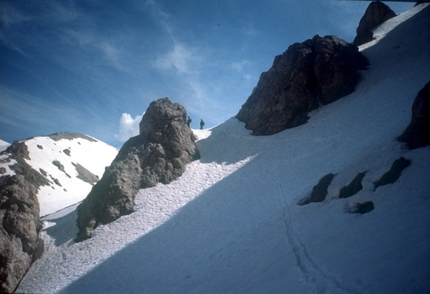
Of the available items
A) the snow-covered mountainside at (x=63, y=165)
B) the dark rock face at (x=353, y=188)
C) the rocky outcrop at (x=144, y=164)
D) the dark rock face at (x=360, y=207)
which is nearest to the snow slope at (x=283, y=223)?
the dark rock face at (x=360, y=207)

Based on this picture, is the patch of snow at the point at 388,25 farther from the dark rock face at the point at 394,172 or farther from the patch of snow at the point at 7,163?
the patch of snow at the point at 7,163

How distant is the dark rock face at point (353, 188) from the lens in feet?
34.5

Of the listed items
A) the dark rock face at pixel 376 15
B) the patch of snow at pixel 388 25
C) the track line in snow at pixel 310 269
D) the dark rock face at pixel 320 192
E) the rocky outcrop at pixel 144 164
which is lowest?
the track line in snow at pixel 310 269

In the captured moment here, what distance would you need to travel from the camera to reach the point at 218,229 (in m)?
14.5

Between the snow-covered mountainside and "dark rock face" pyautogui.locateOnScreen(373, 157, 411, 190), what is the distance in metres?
45.8

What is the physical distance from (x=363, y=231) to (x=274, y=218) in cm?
552

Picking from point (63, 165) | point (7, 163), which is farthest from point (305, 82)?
point (63, 165)

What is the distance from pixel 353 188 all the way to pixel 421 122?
435 cm

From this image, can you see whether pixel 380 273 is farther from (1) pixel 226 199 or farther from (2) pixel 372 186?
(1) pixel 226 199

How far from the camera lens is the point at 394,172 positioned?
31.1 ft

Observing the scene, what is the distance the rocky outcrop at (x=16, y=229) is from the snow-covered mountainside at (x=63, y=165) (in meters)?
23.2

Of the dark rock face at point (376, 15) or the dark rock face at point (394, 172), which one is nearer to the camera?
the dark rock face at point (394, 172)

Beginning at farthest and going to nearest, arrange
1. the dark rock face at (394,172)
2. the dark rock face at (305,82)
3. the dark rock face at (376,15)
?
the dark rock face at (376,15) < the dark rock face at (305,82) < the dark rock face at (394,172)

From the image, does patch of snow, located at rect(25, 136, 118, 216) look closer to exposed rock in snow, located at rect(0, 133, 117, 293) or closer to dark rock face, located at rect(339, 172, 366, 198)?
exposed rock in snow, located at rect(0, 133, 117, 293)
